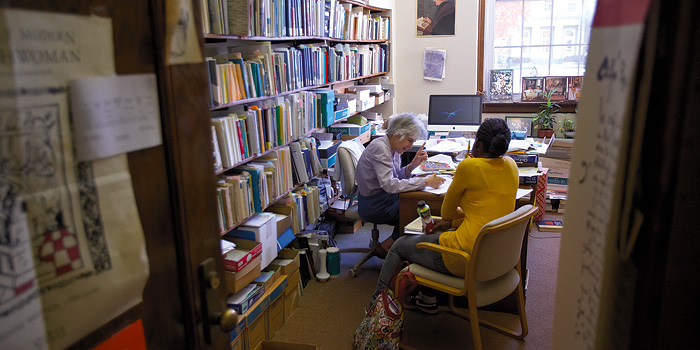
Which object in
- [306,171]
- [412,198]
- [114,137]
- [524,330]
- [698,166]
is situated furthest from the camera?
[306,171]

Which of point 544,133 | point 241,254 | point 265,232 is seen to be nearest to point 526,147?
point 544,133

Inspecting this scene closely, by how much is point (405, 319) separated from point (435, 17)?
3788 mm

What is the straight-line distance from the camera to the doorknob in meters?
1.07

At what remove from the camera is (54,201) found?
2.45 ft

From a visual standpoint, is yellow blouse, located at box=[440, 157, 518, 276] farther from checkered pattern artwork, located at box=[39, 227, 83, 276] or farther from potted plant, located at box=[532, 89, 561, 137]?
potted plant, located at box=[532, 89, 561, 137]

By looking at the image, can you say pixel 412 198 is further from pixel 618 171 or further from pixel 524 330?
pixel 618 171

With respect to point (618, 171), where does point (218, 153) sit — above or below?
below

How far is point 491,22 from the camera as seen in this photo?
18.9 ft

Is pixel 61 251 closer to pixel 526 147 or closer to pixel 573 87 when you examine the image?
pixel 526 147

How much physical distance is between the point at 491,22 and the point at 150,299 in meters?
5.57

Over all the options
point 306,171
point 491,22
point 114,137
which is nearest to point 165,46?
point 114,137

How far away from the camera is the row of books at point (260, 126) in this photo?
265 centimetres

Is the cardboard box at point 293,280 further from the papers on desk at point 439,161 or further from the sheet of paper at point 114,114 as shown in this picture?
the sheet of paper at point 114,114

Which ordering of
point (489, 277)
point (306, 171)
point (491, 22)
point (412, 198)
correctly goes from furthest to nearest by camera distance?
point (491, 22) < point (306, 171) < point (412, 198) < point (489, 277)
